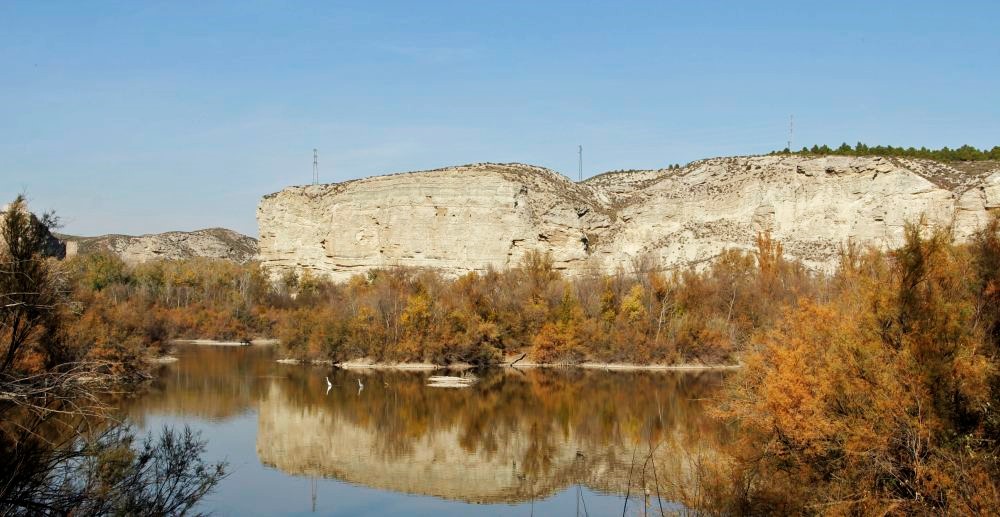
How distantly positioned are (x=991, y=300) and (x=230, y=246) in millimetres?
102159

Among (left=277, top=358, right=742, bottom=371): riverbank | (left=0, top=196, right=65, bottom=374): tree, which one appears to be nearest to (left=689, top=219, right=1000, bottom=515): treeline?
(left=0, top=196, right=65, bottom=374): tree

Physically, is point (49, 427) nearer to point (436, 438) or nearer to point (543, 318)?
point (436, 438)

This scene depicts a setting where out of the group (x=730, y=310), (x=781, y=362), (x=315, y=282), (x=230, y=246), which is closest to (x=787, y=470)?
(x=781, y=362)

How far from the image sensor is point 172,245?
9794 cm

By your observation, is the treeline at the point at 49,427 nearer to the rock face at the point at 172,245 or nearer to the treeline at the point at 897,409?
the treeline at the point at 897,409

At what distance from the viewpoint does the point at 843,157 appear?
55.6 meters

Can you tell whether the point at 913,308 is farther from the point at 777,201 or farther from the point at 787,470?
the point at 777,201

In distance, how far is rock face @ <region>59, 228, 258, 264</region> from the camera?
92.6 meters

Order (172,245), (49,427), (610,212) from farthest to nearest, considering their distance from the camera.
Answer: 1. (172,245)
2. (610,212)
3. (49,427)

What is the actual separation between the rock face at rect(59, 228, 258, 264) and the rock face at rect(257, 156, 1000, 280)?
27.2 meters

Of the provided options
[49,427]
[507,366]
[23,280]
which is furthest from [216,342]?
[23,280]

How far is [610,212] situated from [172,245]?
57.0 meters

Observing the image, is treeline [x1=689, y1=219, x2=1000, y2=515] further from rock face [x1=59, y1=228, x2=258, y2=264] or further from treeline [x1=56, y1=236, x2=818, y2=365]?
rock face [x1=59, y1=228, x2=258, y2=264]

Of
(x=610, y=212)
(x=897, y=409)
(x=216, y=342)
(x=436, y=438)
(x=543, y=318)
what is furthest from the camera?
(x=610, y=212)
